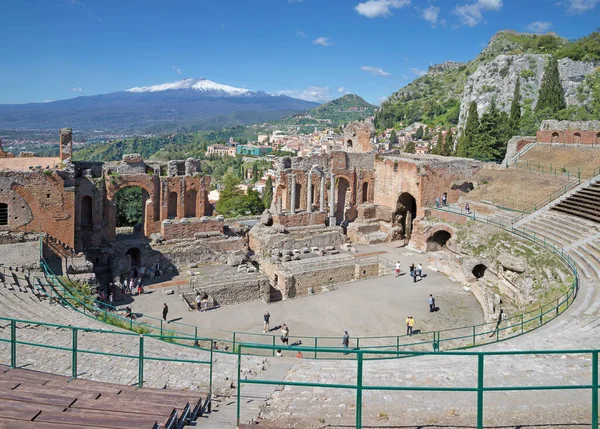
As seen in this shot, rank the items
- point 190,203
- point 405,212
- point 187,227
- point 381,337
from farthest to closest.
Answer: point 405,212 → point 190,203 → point 187,227 → point 381,337

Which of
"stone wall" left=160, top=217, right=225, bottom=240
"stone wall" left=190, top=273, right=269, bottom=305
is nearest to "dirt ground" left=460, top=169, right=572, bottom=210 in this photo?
"stone wall" left=190, top=273, right=269, bottom=305

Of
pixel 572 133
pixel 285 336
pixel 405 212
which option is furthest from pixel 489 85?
pixel 285 336

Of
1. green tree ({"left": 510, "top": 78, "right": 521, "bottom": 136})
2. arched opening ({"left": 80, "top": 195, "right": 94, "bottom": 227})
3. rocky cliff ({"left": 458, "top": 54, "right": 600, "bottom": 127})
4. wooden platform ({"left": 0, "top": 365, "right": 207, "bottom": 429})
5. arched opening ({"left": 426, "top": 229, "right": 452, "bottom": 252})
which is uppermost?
rocky cliff ({"left": 458, "top": 54, "right": 600, "bottom": 127})

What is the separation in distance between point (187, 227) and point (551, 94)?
49.3 meters

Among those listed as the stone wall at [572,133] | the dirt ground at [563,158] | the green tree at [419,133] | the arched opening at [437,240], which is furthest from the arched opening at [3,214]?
the green tree at [419,133]

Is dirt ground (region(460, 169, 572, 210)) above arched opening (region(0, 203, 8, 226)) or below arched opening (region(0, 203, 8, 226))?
above

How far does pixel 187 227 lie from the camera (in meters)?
29.4

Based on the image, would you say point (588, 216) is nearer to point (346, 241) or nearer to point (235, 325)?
point (346, 241)

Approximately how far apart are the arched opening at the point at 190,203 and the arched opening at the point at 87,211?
6.15 meters

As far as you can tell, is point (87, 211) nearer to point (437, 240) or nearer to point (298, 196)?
point (298, 196)

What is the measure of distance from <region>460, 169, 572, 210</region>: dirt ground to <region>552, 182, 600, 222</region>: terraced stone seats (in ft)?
7.37

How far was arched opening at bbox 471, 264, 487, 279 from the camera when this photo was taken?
26.7 meters

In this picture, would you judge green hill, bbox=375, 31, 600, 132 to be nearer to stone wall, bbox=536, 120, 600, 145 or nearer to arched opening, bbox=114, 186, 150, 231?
stone wall, bbox=536, 120, 600, 145

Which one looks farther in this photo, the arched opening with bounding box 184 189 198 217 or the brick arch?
the brick arch
